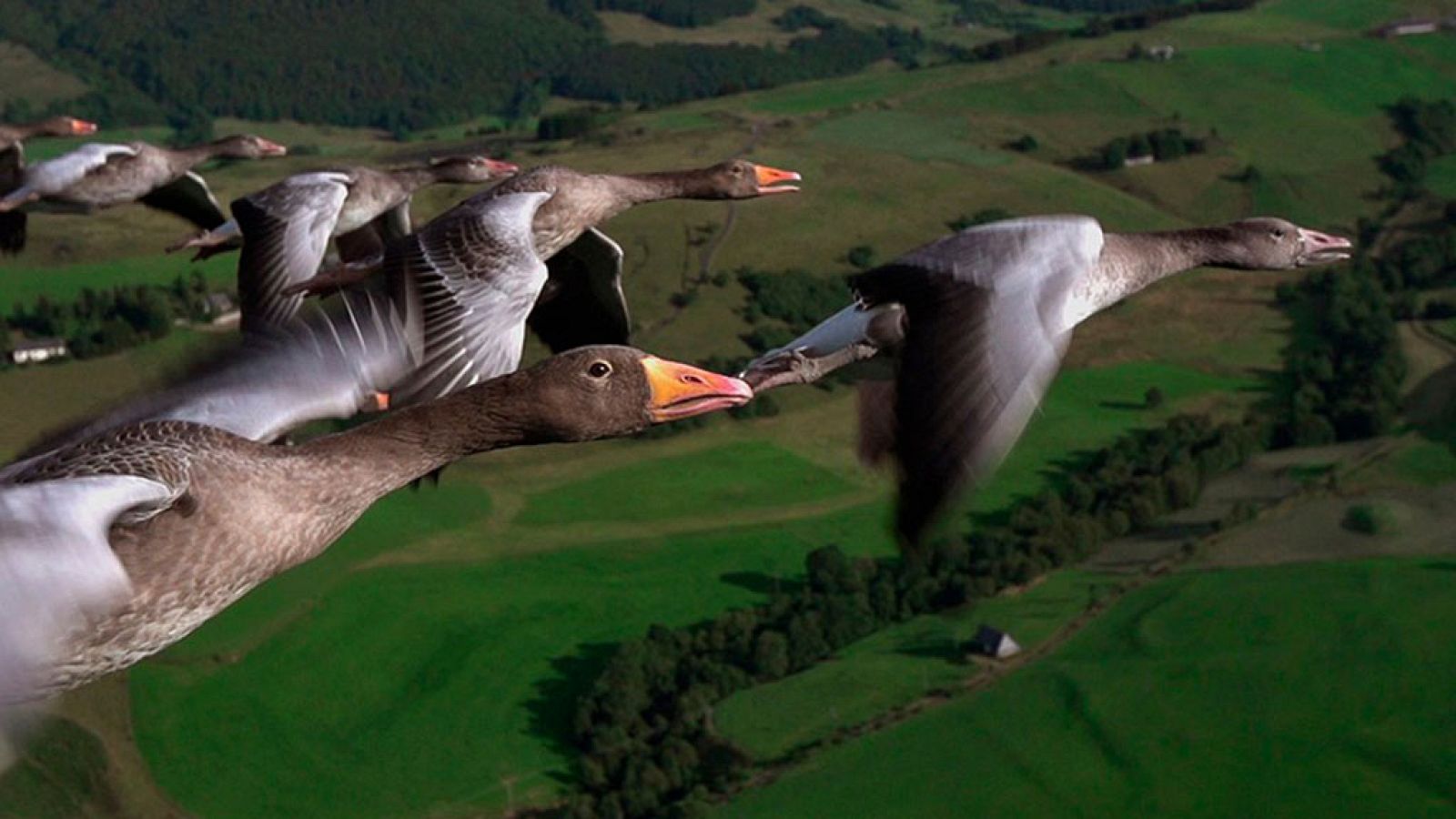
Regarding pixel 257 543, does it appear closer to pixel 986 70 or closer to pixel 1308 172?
pixel 1308 172

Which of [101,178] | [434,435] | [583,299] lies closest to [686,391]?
[434,435]

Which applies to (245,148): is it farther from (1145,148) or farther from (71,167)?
(1145,148)

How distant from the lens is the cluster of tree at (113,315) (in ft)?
266

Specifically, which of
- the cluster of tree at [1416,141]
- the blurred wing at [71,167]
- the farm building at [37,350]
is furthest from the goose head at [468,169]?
the cluster of tree at [1416,141]

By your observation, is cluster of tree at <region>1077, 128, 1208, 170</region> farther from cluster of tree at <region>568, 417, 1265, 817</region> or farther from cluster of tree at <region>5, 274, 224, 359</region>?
cluster of tree at <region>5, 274, 224, 359</region>

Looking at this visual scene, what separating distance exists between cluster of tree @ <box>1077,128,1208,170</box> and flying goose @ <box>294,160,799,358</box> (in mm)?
126763

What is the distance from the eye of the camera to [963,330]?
16.1m

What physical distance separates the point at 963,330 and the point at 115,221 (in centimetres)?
10306

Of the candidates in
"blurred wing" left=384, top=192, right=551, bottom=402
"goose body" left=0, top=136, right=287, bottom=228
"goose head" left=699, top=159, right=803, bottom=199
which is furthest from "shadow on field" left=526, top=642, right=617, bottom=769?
"blurred wing" left=384, top=192, right=551, bottom=402

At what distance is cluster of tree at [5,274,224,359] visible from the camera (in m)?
81.1

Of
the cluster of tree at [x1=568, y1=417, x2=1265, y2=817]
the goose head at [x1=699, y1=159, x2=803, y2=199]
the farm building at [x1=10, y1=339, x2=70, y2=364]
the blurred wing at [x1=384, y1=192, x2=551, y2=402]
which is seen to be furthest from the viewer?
the cluster of tree at [x1=568, y1=417, x2=1265, y2=817]

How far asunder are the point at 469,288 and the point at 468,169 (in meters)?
12.6

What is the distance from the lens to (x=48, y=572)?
11914 mm

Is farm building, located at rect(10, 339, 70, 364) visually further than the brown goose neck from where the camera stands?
Yes
